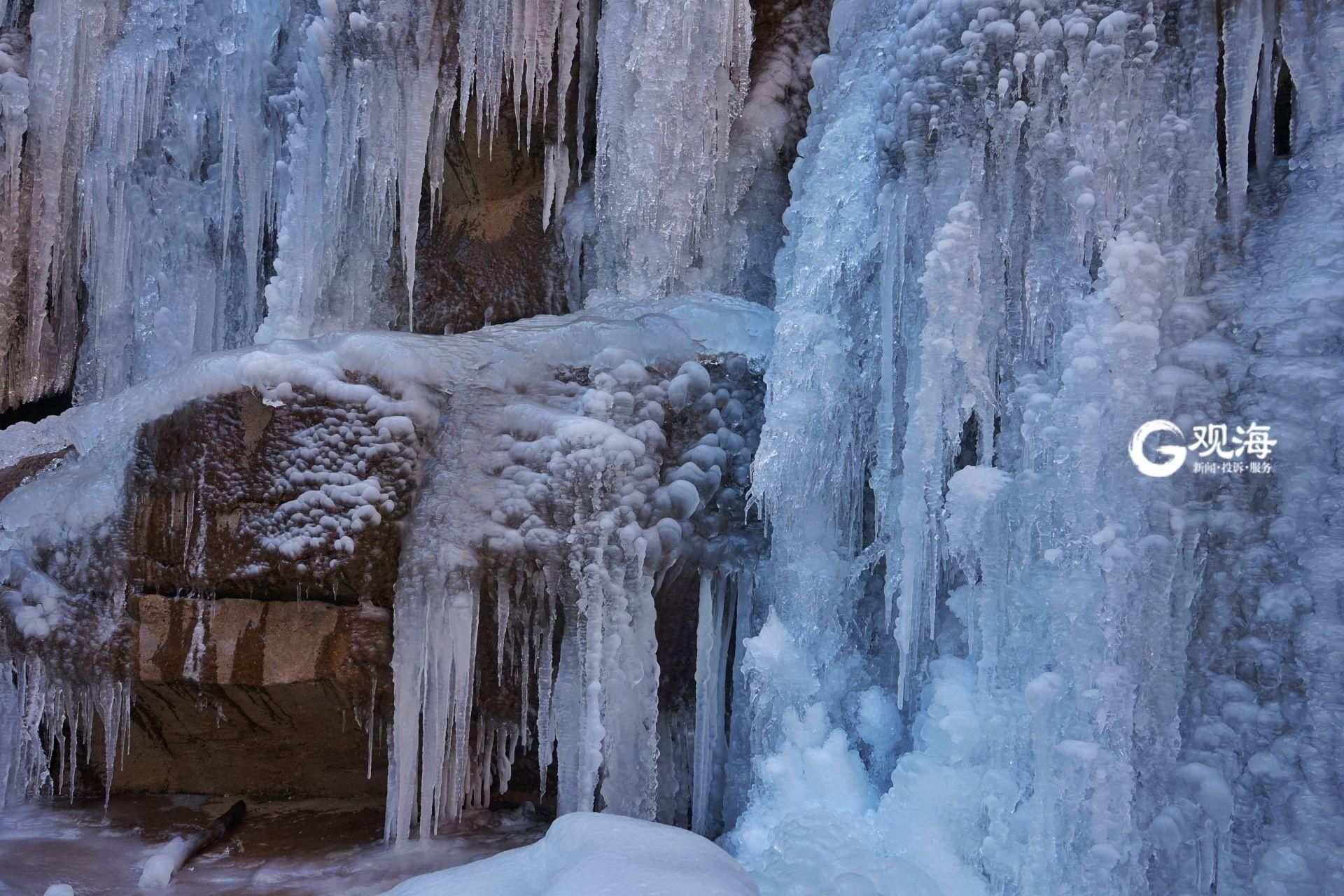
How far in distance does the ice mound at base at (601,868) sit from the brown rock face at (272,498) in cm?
153

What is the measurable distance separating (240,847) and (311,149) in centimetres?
359

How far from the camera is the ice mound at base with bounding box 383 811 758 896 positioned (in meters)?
2.12

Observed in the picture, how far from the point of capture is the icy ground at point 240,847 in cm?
376

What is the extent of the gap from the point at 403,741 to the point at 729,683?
4.52 feet

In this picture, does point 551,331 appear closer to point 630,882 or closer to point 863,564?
point 863,564

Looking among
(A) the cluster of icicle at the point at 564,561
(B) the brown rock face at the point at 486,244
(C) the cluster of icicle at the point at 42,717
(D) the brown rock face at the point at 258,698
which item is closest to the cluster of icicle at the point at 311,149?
(B) the brown rock face at the point at 486,244

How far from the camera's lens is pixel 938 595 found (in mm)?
3693

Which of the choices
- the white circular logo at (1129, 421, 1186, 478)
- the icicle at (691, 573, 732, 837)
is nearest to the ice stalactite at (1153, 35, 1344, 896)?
the white circular logo at (1129, 421, 1186, 478)

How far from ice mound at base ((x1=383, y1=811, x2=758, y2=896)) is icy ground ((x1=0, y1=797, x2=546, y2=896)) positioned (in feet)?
4.56

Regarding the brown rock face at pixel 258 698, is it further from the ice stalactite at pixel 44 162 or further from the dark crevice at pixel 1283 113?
the dark crevice at pixel 1283 113

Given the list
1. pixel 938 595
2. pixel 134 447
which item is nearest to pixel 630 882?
pixel 938 595

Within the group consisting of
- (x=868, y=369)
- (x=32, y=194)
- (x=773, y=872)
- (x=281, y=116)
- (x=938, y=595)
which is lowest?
(x=773, y=872)

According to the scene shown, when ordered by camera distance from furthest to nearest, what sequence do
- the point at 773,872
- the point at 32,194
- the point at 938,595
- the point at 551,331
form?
the point at 32,194 < the point at 551,331 < the point at 938,595 < the point at 773,872

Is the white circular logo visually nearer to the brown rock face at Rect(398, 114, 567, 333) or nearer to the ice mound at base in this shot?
the ice mound at base
